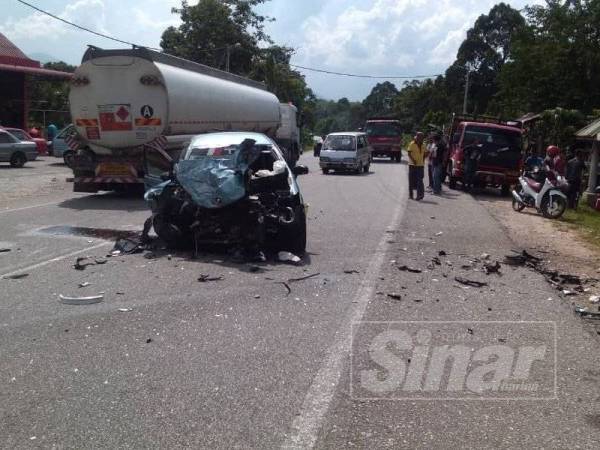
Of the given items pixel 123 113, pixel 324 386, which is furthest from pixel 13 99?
pixel 324 386

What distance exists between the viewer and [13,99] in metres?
34.7

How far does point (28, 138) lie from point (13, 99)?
345 inches

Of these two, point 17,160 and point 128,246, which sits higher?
point 128,246

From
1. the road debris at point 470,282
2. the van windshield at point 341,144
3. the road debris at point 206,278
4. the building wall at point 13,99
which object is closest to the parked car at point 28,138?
the building wall at point 13,99

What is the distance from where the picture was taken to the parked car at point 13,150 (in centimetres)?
2494

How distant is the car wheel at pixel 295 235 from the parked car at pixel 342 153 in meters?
18.1

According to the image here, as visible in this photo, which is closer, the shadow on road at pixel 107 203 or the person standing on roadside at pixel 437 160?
the shadow on road at pixel 107 203

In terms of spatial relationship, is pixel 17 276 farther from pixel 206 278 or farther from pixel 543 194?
pixel 543 194

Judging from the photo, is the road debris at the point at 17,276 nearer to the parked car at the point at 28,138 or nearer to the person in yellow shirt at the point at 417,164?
the person in yellow shirt at the point at 417,164

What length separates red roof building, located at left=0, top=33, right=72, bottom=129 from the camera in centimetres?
3416

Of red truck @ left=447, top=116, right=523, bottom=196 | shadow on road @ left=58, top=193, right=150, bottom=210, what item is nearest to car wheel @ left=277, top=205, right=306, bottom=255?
shadow on road @ left=58, top=193, right=150, bottom=210

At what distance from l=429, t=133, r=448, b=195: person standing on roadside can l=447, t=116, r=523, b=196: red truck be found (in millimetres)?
1065

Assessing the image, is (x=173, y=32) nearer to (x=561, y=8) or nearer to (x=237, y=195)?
(x=561, y=8)

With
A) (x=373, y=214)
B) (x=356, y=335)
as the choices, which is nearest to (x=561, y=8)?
(x=373, y=214)
